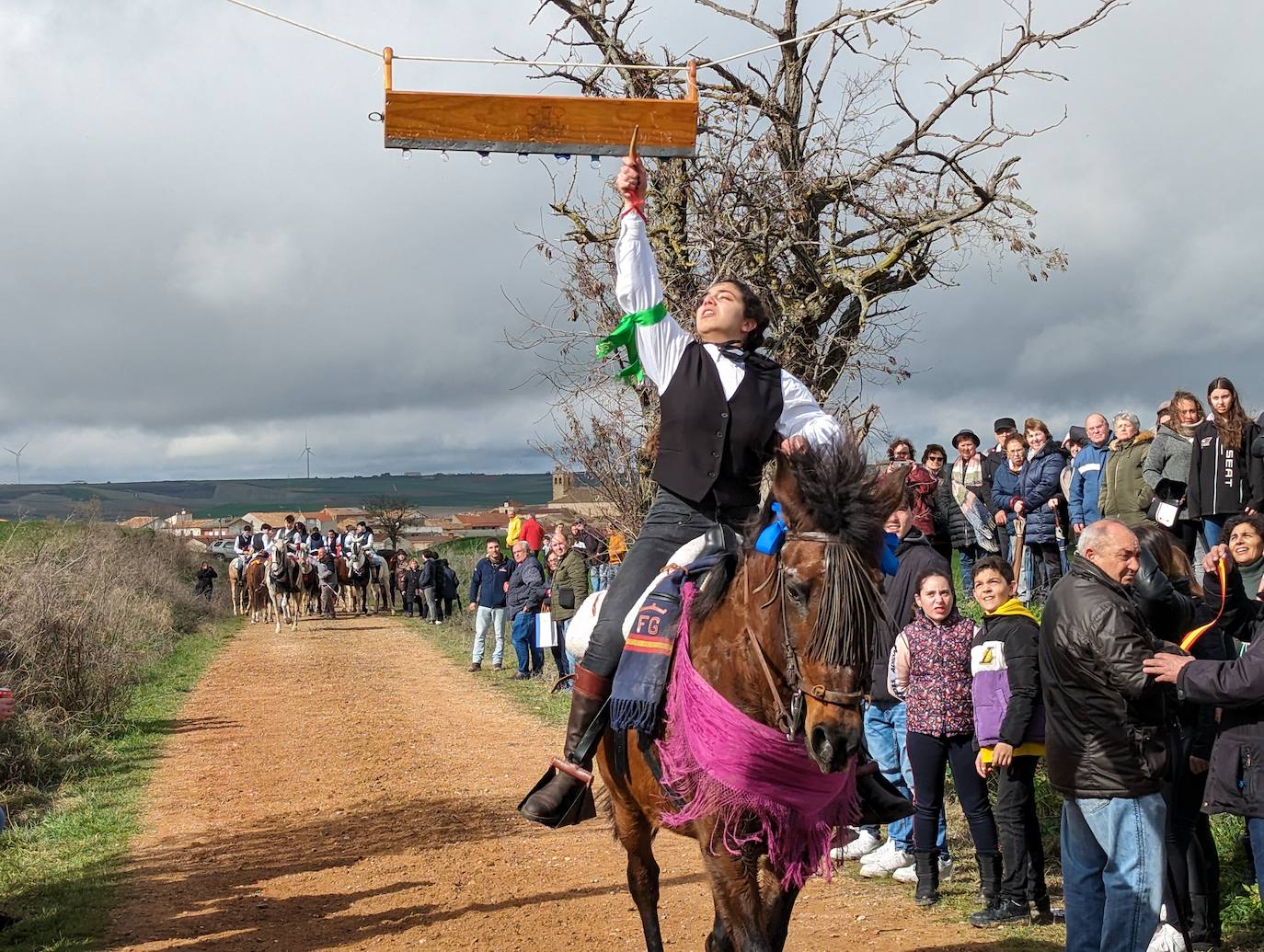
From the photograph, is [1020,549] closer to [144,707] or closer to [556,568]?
[556,568]

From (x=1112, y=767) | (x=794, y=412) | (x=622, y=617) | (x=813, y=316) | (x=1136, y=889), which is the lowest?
(x=1136, y=889)

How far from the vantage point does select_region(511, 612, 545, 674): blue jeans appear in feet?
57.1

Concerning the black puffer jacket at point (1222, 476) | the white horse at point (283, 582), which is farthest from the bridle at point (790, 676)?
the white horse at point (283, 582)

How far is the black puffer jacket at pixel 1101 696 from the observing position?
4.60m

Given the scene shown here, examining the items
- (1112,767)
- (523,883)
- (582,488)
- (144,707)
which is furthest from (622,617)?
(144,707)

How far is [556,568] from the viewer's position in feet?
52.9

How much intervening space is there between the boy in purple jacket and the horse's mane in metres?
2.70

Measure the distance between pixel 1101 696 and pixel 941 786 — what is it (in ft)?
7.39

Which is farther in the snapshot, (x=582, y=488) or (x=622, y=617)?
(x=582, y=488)

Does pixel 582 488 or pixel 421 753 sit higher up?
pixel 582 488

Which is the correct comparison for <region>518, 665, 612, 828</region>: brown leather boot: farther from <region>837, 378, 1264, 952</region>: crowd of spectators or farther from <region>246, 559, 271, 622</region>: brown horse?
<region>246, 559, 271, 622</region>: brown horse

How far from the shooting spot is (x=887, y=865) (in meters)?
7.57

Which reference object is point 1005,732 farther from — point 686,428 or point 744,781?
point 686,428

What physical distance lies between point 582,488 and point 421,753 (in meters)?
3.25
